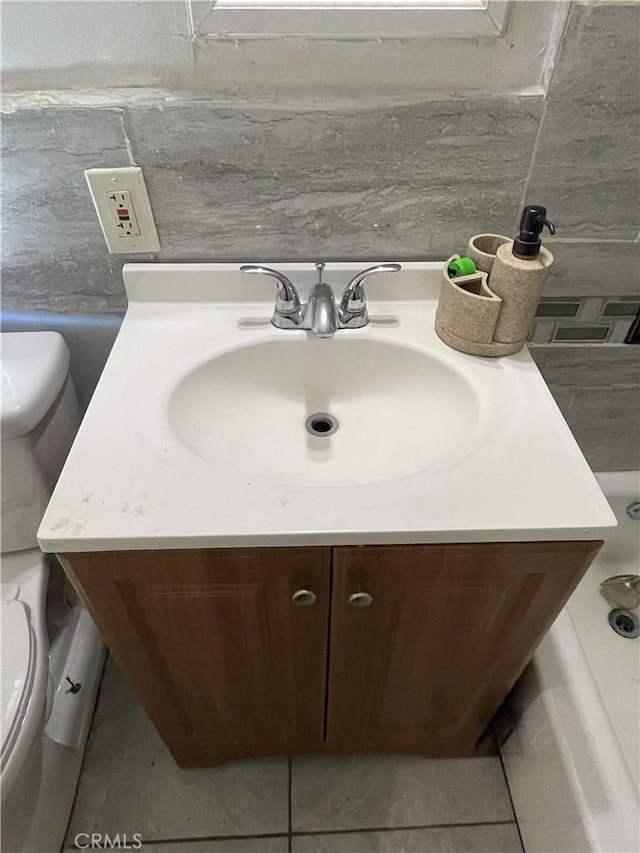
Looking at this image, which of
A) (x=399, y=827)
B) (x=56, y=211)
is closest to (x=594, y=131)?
(x=56, y=211)

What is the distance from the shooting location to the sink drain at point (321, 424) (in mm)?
877

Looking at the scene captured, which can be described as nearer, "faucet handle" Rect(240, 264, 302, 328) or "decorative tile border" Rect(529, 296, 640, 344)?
"faucet handle" Rect(240, 264, 302, 328)

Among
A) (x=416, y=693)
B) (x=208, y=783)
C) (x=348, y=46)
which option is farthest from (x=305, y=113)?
(x=208, y=783)

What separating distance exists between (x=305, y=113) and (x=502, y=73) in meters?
0.27

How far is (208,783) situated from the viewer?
1.13 metres

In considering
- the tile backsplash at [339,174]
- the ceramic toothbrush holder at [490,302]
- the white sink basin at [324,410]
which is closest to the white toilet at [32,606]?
the tile backsplash at [339,174]

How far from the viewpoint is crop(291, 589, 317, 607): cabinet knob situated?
701 millimetres

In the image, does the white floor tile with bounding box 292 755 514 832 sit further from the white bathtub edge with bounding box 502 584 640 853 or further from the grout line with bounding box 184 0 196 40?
the grout line with bounding box 184 0 196 40

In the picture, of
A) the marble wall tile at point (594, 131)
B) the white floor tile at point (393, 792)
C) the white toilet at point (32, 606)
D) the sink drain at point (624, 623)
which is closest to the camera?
the marble wall tile at point (594, 131)

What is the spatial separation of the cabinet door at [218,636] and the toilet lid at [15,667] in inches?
6.1

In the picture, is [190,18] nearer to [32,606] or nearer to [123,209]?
[123,209]

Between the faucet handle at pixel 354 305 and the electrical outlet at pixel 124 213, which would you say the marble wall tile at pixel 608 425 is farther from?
the electrical outlet at pixel 124 213

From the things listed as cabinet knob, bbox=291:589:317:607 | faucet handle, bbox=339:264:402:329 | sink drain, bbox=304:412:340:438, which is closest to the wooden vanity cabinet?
cabinet knob, bbox=291:589:317:607

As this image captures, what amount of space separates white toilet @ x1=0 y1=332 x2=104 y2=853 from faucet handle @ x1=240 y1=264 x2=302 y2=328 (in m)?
0.37
